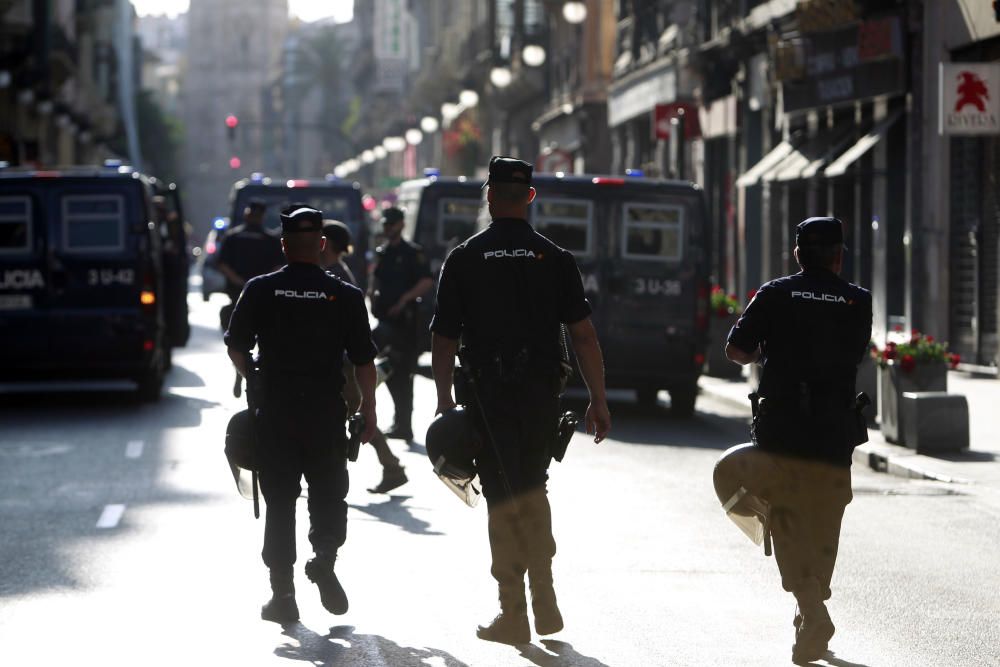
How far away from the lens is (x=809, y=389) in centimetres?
748

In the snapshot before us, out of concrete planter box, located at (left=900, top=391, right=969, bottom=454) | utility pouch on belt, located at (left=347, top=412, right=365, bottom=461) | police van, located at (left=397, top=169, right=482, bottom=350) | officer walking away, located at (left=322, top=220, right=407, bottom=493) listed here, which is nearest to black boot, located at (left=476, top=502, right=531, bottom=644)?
utility pouch on belt, located at (left=347, top=412, right=365, bottom=461)

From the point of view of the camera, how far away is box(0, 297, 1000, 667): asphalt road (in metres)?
7.58

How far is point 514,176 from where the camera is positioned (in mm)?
7586

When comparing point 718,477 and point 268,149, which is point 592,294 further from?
point 268,149

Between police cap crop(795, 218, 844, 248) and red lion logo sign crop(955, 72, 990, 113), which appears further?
red lion logo sign crop(955, 72, 990, 113)

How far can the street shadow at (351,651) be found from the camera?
23.9ft

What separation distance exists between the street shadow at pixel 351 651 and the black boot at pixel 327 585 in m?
0.14

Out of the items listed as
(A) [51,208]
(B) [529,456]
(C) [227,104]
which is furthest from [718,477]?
(C) [227,104]

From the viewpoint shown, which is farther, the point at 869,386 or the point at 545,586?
the point at 869,386

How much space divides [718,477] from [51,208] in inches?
484

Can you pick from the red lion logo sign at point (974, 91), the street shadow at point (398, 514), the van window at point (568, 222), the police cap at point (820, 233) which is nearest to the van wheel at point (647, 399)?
the van window at point (568, 222)

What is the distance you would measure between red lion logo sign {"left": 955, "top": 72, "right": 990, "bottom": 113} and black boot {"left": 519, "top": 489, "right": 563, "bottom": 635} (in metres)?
13.2

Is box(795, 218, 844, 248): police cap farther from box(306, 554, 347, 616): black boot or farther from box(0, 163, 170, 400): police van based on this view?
box(0, 163, 170, 400): police van

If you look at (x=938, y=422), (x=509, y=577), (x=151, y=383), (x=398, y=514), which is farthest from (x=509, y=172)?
(x=151, y=383)
